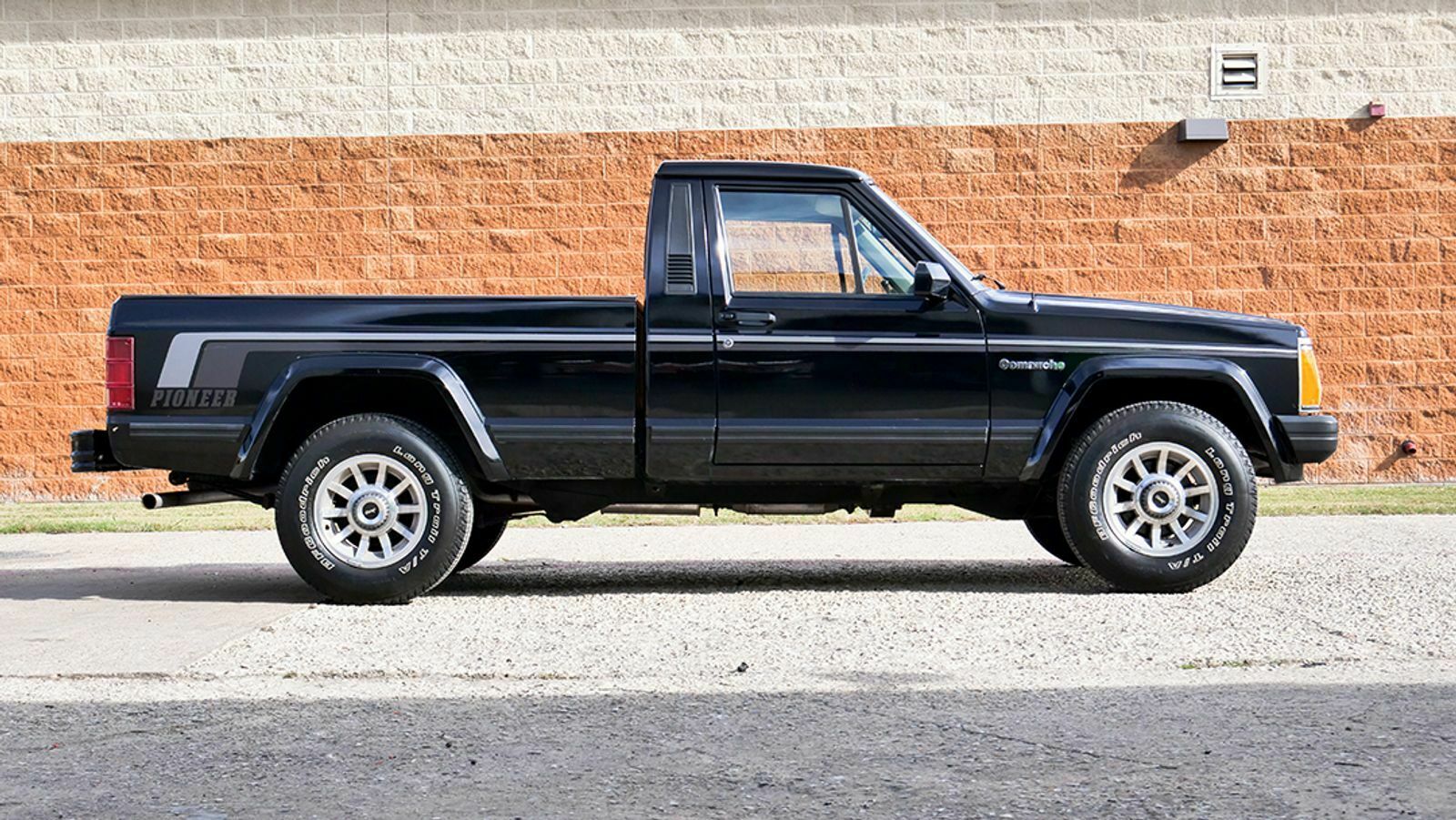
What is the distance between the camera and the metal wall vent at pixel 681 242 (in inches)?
310

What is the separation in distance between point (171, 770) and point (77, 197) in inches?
486

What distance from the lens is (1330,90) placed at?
15.3 meters

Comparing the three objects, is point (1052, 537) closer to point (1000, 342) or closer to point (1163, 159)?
point (1000, 342)

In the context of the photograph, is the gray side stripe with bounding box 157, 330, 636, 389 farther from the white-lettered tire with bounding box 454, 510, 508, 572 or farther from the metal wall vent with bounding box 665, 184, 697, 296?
the white-lettered tire with bounding box 454, 510, 508, 572

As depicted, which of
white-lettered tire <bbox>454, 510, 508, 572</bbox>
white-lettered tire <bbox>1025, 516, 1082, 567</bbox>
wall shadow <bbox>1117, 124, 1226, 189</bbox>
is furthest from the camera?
wall shadow <bbox>1117, 124, 1226, 189</bbox>

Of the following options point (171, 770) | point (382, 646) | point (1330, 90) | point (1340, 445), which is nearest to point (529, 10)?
point (1330, 90)

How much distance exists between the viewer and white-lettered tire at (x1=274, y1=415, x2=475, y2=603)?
301 inches

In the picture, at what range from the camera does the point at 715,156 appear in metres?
15.3

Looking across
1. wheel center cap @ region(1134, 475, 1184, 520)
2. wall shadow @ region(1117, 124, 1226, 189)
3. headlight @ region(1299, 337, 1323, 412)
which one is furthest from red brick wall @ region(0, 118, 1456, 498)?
wheel center cap @ region(1134, 475, 1184, 520)

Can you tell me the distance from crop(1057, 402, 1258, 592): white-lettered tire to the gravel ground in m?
0.21

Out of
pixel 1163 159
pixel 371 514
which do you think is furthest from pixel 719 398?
pixel 1163 159

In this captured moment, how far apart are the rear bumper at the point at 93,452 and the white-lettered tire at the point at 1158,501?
4432mm

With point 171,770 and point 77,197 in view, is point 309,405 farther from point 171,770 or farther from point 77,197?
point 77,197

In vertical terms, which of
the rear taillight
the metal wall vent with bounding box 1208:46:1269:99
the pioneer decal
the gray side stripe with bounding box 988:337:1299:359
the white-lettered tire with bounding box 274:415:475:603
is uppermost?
the metal wall vent with bounding box 1208:46:1269:99
